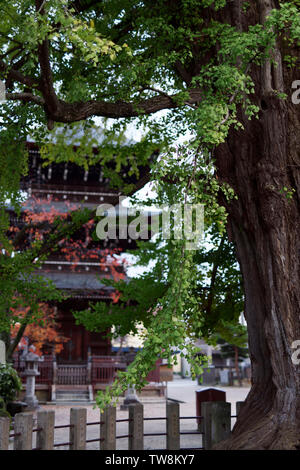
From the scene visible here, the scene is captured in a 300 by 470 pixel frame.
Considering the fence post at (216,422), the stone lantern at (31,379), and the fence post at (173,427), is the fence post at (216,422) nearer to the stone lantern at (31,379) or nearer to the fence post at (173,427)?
the fence post at (173,427)

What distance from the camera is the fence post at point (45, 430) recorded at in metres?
6.04

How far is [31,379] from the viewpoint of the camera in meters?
20.1

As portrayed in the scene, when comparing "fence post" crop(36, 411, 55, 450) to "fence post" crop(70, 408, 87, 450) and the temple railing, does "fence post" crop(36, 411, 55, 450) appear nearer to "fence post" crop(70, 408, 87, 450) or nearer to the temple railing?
"fence post" crop(70, 408, 87, 450)

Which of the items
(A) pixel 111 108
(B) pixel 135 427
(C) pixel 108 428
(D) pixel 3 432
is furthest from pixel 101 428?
(A) pixel 111 108

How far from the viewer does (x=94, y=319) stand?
31.6 ft

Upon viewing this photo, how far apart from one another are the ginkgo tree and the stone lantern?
14058 millimetres

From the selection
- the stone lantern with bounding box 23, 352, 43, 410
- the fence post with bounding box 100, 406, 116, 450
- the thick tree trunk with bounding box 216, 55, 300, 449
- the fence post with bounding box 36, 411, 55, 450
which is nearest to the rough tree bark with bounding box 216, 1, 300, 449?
the thick tree trunk with bounding box 216, 55, 300, 449

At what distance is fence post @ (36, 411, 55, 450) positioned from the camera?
6.04m

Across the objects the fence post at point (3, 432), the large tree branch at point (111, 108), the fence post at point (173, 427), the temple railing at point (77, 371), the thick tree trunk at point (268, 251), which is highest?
the large tree branch at point (111, 108)

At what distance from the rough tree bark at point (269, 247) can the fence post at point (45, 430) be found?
2.09 metres

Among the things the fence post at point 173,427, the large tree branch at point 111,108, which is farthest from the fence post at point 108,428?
the large tree branch at point 111,108

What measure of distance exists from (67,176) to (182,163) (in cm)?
2323
